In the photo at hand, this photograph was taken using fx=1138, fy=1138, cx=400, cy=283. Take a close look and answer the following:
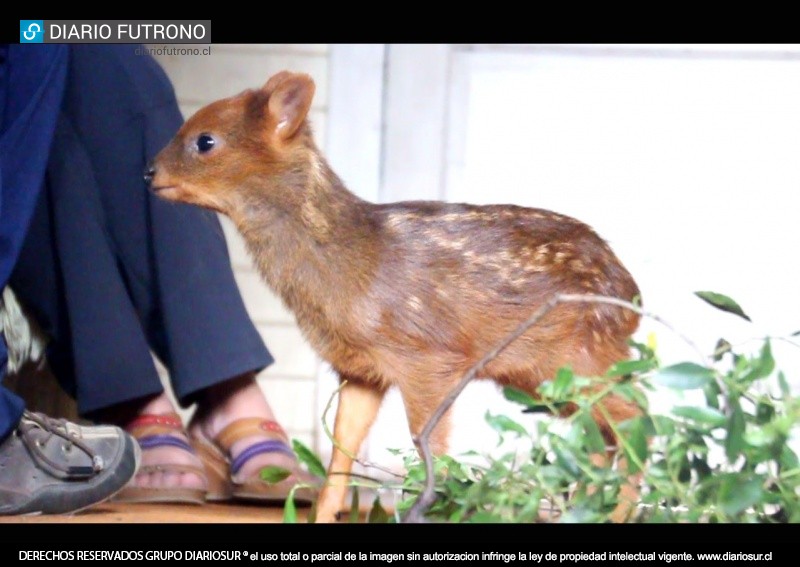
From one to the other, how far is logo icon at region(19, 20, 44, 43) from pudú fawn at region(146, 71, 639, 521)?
211mm

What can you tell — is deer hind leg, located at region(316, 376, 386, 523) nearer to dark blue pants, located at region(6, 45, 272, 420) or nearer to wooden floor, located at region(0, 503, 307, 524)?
wooden floor, located at region(0, 503, 307, 524)

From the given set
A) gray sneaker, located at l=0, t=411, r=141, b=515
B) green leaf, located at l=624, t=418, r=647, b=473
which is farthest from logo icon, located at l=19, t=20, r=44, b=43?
green leaf, located at l=624, t=418, r=647, b=473

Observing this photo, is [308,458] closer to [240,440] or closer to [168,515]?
[168,515]

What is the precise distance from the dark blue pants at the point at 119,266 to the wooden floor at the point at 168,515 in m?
0.19

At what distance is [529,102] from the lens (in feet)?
5.44

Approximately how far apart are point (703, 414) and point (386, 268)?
0.49 meters

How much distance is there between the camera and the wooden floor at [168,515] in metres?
1.46

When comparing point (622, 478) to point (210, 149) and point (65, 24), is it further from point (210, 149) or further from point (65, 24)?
point (65, 24)

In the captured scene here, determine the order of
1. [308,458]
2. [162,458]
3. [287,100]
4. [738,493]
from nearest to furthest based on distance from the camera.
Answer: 1. [738,493]
2. [308,458]
3. [287,100]
4. [162,458]

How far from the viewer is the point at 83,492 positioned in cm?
151

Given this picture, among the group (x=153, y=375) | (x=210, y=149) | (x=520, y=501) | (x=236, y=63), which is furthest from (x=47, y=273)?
(x=520, y=501)

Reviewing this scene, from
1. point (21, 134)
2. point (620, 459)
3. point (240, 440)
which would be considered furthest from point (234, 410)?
point (620, 459)

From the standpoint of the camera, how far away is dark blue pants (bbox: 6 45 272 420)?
1.67 metres

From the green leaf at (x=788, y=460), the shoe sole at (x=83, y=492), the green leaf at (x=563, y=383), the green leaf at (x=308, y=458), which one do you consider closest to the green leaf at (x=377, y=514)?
the green leaf at (x=308, y=458)
